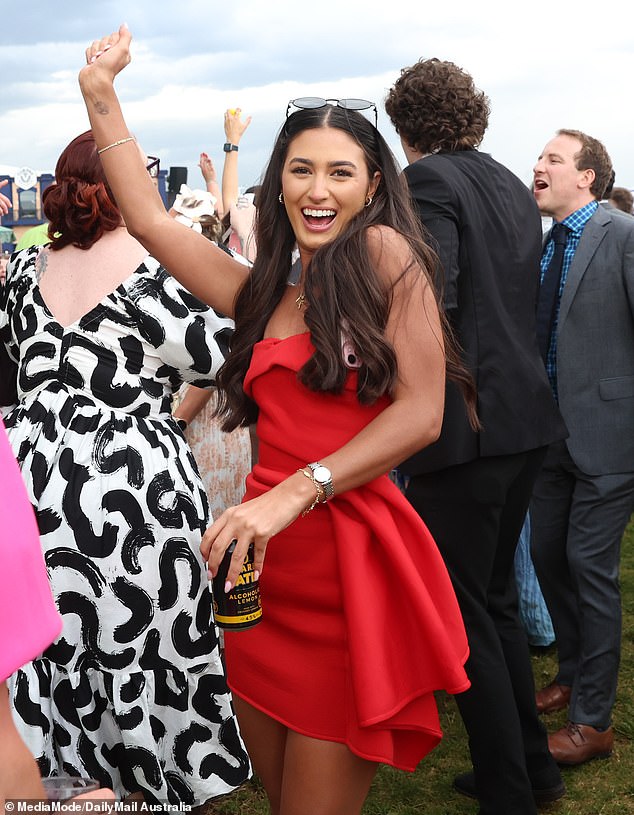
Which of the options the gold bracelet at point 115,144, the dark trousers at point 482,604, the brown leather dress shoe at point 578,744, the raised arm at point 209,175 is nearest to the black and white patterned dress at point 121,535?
the gold bracelet at point 115,144

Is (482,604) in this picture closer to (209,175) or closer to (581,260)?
(581,260)

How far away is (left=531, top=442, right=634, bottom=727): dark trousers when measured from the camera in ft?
12.4

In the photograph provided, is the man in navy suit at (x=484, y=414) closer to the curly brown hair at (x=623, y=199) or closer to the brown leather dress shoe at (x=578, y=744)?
the brown leather dress shoe at (x=578, y=744)

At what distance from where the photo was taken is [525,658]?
10.8 feet

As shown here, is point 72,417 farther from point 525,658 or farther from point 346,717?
point 525,658

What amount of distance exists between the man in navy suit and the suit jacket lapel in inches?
29.3

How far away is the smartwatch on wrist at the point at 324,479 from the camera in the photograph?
205 cm

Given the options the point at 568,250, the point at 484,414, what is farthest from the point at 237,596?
the point at 568,250

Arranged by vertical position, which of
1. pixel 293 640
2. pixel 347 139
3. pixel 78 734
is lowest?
pixel 78 734

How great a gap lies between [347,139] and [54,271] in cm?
111

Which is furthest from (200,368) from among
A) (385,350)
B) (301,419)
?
(385,350)

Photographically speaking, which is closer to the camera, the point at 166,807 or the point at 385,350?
the point at 385,350

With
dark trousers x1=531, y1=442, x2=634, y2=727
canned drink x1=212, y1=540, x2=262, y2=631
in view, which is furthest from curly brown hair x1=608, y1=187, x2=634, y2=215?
canned drink x1=212, y1=540, x2=262, y2=631

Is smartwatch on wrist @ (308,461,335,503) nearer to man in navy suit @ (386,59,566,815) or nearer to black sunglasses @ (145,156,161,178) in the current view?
man in navy suit @ (386,59,566,815)
